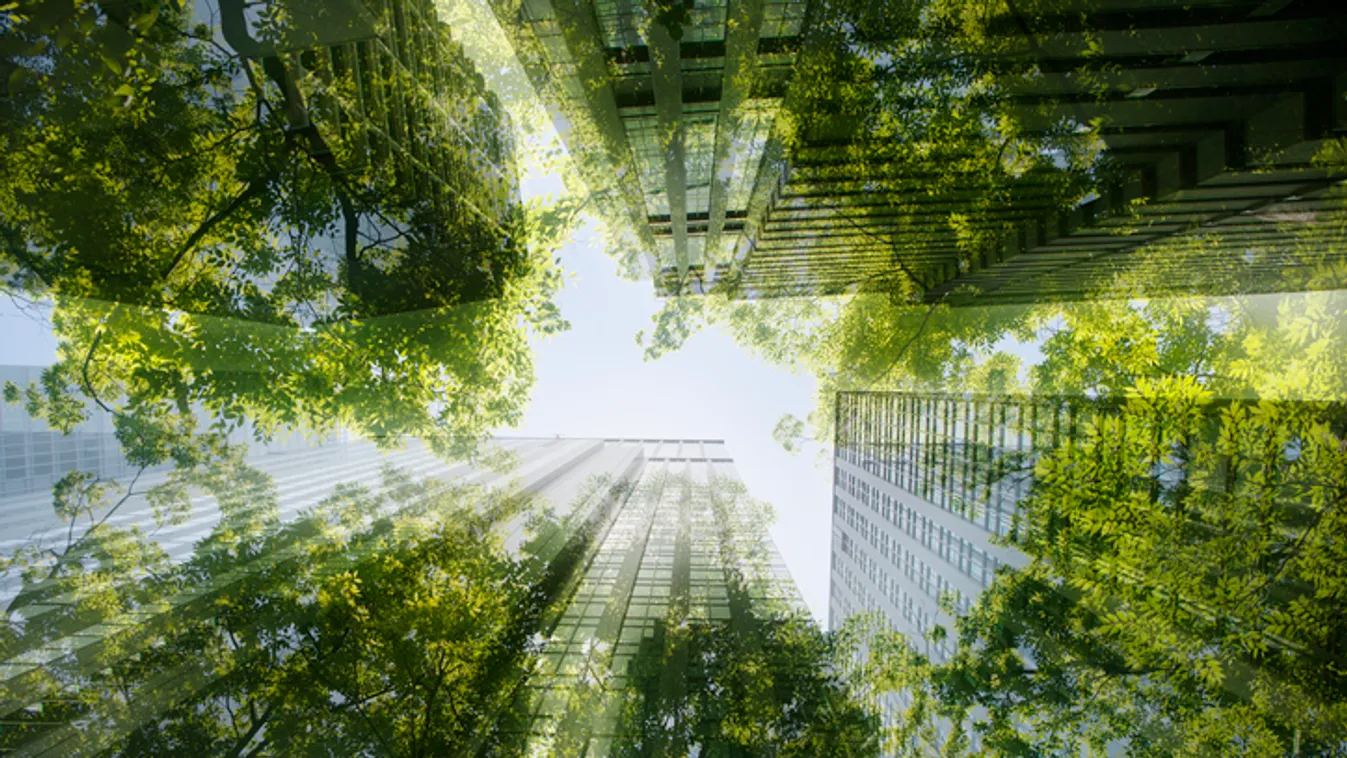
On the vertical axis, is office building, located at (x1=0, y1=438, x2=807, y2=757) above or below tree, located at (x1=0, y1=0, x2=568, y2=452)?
below

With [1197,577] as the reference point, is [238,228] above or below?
above

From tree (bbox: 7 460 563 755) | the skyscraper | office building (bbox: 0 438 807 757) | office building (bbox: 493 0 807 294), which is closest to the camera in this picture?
tree (bbox: 7 460 563 755)

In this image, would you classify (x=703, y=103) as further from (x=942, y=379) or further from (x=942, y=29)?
(x=942, y=379)

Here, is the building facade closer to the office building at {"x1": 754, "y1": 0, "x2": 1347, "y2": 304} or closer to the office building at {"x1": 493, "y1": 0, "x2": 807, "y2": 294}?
the office building at {"x1": 754, "y1": 0, "x2": 1347, "y2": 304}

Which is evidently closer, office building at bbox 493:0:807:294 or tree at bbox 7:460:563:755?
tree at bbox 7:460:563:755

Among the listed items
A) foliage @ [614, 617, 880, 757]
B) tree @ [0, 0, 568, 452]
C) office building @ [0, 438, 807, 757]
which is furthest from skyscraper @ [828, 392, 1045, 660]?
tree @ [0, 0, 568, 452]

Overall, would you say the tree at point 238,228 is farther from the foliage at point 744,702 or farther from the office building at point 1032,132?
the foliage at point 744,702

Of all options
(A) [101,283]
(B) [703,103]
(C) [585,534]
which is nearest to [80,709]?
(A) [101,283]

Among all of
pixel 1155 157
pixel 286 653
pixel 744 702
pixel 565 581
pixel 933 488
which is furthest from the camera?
Result: pixel 933 488

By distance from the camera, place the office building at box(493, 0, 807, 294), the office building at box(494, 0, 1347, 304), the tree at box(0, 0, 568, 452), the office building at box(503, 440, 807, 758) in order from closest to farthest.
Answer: the tree at box(0, 0, 568, 452), the office building at box(494, 0, 1347, 304), the office building at box(493, 0, 807, 294), the office building at box(503, 440, 807, 758)

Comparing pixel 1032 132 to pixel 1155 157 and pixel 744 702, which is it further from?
pixel 744 702

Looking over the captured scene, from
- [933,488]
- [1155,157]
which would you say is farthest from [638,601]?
[933,488]

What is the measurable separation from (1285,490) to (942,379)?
1175 centimetres

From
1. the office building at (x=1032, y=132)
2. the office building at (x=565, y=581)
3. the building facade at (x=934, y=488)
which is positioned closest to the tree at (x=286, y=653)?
the office building at (x=565, y=581)
